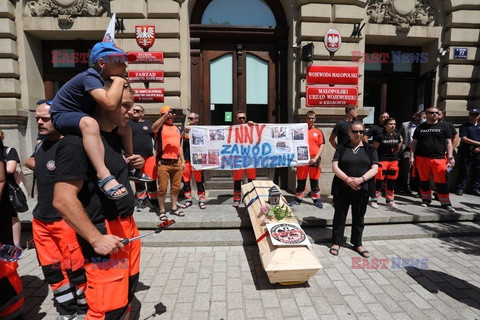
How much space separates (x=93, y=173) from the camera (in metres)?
1.95

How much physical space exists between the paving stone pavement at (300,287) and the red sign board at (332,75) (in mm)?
4717

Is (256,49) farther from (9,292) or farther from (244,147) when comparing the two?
(9,292)

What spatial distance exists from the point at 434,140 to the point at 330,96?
9.02ft

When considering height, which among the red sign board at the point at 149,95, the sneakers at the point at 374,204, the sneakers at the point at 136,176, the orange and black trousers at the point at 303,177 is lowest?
the sneakers at the point at 374,204

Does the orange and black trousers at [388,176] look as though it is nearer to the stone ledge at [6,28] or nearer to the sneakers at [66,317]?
the sneakers at [66,317]

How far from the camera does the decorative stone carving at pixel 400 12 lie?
827cm

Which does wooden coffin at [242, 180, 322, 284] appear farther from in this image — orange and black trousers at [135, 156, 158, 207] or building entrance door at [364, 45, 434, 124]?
building entrance door at [364, 45, 434, 124]

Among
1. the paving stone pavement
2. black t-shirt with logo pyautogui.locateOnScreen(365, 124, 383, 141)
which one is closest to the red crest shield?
the paving stone pavement

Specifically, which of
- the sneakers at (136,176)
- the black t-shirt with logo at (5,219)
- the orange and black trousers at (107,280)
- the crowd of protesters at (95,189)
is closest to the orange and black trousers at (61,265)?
the crowd of protesters at (95,189)

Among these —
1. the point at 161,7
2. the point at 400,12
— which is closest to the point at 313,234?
the point at 161,7

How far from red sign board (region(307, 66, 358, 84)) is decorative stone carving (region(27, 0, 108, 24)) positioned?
6024 millimetres

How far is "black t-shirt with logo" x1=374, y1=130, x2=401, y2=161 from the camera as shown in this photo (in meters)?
6.87
